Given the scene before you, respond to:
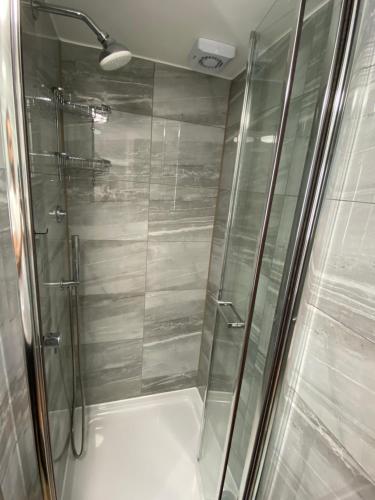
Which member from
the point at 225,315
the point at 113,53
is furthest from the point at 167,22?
the point at 225,315

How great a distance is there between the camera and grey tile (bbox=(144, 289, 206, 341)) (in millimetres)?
1717

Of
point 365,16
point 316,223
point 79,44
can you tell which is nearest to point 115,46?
point 79,44

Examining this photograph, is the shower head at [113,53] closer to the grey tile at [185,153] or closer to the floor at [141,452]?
the grey tile at [185,153]

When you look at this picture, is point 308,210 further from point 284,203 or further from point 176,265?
point 176,265

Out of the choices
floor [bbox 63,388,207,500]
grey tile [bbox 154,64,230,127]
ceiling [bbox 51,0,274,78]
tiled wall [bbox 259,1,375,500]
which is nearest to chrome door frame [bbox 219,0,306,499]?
tiled wall [bbox 259,1,375,500]

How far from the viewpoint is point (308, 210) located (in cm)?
71

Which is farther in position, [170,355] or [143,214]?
[170,355]

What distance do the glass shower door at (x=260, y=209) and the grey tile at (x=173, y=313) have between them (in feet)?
1.45

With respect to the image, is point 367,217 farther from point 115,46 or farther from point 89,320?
point 89,320

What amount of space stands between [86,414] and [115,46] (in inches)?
82.0

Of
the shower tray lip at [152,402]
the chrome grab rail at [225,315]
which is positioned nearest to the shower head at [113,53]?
the chrome grab rail at [225,315]

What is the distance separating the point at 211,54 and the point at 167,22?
0.25 metres

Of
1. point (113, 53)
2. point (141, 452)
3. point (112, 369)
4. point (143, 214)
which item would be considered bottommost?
point (141, 452)

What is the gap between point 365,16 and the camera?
1.94 ft
